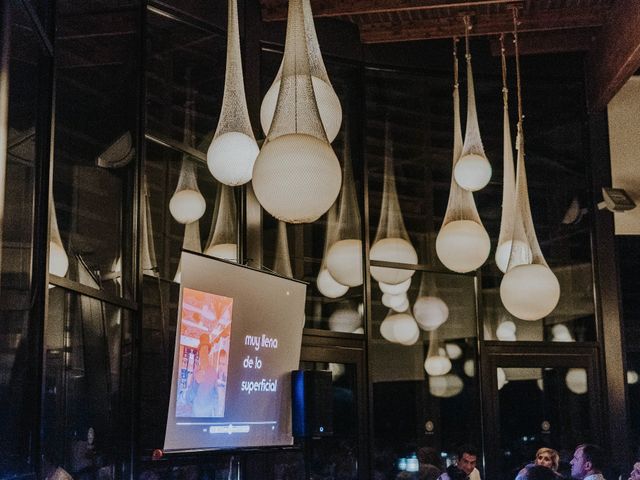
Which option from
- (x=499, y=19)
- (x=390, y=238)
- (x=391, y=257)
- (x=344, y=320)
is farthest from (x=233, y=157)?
(x=499, y=19)

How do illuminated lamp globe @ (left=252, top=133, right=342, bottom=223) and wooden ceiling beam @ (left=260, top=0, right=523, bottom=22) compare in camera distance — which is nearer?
illuminated lamp globe @ (left=252, top=133, right=342, bottom=223)

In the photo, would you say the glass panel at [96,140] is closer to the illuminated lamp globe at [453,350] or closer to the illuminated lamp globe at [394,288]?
the illuminated lamp globe at [394,288]

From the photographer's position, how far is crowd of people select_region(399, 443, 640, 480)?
581 centimetres

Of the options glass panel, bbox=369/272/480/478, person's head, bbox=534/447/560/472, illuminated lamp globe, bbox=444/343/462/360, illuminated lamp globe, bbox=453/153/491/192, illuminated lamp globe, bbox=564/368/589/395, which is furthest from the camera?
illuminated lamp globe, bbox=564/368/589/395

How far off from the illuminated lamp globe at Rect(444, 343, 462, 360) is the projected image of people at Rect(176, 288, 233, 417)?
289 centimetres

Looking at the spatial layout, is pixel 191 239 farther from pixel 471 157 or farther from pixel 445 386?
pixel 445 386

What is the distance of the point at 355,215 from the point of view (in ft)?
27.0

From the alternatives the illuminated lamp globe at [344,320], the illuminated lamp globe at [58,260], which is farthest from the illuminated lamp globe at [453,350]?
the illuminated lamp globe at [58,260]

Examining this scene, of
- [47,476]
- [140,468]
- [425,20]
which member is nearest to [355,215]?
[425,20]

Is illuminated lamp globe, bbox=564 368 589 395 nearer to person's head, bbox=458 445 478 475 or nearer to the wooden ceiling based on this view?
person's head, bbox=458 445 478 475

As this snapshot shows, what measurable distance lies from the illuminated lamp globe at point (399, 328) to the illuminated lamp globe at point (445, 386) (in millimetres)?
441

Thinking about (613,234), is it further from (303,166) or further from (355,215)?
(303,166)

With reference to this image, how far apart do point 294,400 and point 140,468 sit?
4.16ft

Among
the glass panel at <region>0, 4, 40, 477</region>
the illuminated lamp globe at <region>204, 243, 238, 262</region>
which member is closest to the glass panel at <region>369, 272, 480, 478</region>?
the illuminated lamp globe at <region>204, 243, 238, 262</region>
